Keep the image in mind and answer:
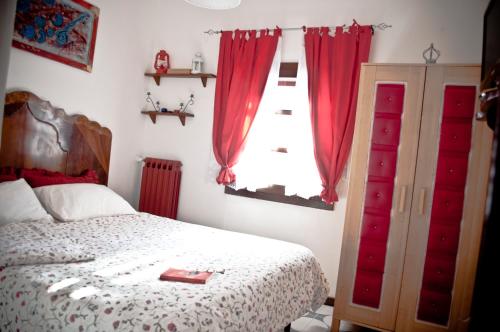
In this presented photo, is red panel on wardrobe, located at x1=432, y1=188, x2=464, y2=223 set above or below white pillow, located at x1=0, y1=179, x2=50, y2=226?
above

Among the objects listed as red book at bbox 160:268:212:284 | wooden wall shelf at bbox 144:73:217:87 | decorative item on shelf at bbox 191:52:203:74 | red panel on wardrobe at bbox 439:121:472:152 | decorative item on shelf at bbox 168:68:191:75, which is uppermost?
decorative item on shelf at bbox 191:52:203:74

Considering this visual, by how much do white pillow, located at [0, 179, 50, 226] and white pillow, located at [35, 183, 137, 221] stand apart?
0.31ft

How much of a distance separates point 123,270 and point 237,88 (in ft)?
7.01

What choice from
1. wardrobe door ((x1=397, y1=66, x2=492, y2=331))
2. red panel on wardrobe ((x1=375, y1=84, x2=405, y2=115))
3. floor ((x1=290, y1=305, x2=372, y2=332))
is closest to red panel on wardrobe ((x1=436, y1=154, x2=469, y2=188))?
wardrobe door ((x1=397, y1=66, x2=492, y2=331))

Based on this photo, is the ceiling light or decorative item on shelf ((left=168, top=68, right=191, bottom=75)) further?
decorative item on shelf ((left=168, top=68, right=191, bottom=75))

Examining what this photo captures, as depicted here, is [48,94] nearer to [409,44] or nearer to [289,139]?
[289,139]

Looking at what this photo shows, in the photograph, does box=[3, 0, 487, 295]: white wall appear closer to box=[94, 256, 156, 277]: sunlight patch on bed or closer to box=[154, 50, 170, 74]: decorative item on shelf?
box=[154, 50, 170, 74]: decorative item on shelf

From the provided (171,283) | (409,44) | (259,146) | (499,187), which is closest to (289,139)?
(259,146)

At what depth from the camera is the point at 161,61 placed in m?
3.85

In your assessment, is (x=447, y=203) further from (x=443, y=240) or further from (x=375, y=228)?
(x=375, y=228)

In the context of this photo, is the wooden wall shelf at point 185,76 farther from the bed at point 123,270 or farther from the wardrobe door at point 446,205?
the wardrobe door at point 446,205

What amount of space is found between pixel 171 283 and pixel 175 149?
2369 mm

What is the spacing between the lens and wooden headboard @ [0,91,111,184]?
2.74m

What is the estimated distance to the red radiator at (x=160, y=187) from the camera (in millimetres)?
3727
